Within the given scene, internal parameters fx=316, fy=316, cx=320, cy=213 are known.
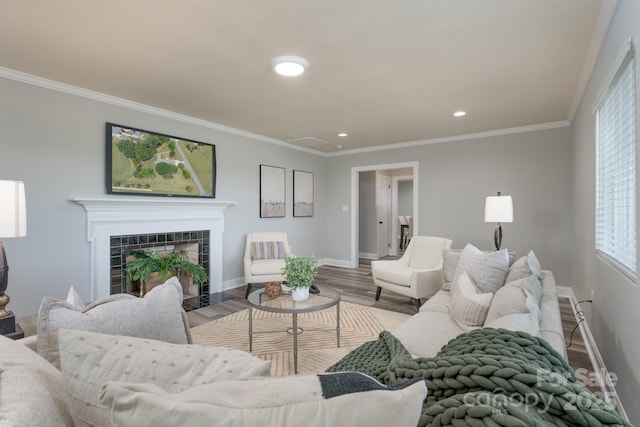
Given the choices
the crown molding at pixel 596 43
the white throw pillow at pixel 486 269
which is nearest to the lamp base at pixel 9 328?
the white throw pillow at pixel 486 269

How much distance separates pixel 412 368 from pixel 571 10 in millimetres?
2345

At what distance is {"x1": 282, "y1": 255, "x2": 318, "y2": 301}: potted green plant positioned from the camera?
2.65 meters

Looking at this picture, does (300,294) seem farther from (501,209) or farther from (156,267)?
(501,209)

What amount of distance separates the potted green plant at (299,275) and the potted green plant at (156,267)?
5.49 feet

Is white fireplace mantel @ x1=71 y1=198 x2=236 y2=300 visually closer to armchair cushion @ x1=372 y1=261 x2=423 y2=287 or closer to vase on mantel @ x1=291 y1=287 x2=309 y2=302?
vase on mantel @ x1=291 y1=287 x2=309 y2=302

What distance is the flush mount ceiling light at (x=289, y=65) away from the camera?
8.18ft

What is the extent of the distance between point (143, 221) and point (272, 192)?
215 centimetres

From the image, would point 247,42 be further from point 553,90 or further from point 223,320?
point 553,90

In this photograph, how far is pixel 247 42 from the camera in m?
2.28

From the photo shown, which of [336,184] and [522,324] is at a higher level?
[336,184]

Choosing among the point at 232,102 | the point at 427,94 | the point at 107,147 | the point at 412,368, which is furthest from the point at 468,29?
the point at 107,147

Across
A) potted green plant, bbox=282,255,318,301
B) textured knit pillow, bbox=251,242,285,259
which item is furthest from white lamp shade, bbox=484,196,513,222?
textured knit pillow, bbox=251,242,285,259

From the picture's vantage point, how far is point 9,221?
5.49 feet

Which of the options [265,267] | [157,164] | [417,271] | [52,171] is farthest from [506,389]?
[157,164]
